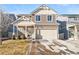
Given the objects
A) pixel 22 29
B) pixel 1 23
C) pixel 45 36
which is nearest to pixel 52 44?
pixel 45 36

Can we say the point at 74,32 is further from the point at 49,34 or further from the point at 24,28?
the point at 24,28

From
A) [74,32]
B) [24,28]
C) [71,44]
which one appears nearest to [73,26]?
[74,32]

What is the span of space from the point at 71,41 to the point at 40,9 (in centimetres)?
47

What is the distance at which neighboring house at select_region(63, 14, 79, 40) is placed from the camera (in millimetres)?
3480

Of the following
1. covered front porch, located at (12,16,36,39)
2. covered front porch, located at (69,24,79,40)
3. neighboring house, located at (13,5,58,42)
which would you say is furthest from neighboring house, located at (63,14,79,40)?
covered front porch, located at (12,16,36,39)

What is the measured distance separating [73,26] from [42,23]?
33cm

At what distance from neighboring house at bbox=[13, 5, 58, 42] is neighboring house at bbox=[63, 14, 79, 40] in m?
0.14

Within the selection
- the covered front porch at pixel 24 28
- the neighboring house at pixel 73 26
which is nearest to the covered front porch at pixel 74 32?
the neighboring house at pixel 73 26

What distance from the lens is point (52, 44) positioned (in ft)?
11.5

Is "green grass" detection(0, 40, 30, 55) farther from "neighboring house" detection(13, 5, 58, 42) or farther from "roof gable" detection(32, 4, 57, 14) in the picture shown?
"roof gable" detection(32, 4, 57, 14)

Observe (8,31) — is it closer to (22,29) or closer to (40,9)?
(22,29)

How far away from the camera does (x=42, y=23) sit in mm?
3484

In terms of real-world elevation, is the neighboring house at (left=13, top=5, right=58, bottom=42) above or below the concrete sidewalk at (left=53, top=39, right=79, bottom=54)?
above

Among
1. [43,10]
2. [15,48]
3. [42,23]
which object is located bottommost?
[15,48]
